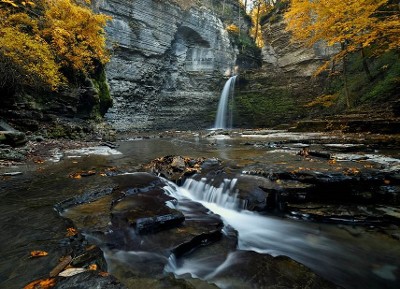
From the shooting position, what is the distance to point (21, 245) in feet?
7.73

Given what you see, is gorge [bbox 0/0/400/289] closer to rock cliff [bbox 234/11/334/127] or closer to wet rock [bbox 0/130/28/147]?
wet rock [bbox 0/130/28/147]

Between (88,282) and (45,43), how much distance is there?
38.4ft

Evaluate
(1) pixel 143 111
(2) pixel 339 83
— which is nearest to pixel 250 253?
(2) pixel 339 83

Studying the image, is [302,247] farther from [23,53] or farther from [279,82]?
[279,82]

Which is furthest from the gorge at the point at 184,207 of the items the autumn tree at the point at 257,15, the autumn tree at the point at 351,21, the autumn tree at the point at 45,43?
the autumn tree at the point at 257,15

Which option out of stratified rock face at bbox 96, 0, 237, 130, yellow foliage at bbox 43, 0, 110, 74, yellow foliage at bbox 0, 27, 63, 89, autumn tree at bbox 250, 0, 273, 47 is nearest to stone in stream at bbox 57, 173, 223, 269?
yellow foliage at bbox 0, 27, 63, 89

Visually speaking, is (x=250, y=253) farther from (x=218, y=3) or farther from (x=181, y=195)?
(x=218, y=3)

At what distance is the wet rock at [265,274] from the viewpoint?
2258 millimetres

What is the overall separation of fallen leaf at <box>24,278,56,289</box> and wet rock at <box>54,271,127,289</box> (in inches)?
1.8

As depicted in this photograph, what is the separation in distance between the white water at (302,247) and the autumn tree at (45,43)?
27.4 ft

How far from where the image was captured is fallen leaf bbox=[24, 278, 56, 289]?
1.64 m

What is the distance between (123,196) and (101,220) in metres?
0.94

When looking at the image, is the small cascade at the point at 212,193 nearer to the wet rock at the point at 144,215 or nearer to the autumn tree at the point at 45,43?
the wet rock at the point at 144,215

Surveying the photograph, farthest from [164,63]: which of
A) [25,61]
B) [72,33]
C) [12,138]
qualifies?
[12,138]
